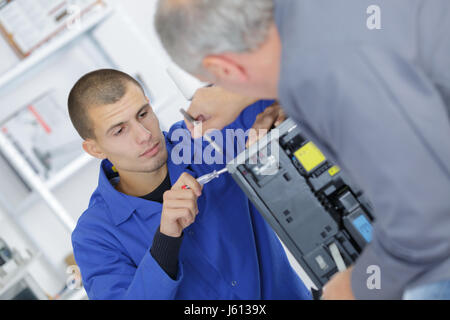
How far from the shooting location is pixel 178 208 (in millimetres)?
1111

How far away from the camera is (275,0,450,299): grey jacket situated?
0.58 m

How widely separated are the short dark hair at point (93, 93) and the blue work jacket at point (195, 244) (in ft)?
0.75

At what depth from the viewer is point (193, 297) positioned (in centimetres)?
127

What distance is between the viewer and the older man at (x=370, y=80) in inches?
22.9

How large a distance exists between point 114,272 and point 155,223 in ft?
0.62

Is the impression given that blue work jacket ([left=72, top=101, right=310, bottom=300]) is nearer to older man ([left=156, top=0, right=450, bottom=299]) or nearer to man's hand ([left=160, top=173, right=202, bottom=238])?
man's hand ([left=160, top=173, right=202, bottom=238])

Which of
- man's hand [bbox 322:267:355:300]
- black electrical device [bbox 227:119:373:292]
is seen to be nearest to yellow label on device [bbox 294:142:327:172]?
black electrical device [bbox 227:119:373:292]

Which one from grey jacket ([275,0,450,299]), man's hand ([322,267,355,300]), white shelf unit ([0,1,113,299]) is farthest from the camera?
white shelf unit ([0,1,113,299])

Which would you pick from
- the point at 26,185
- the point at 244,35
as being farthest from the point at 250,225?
the point at 26,185
